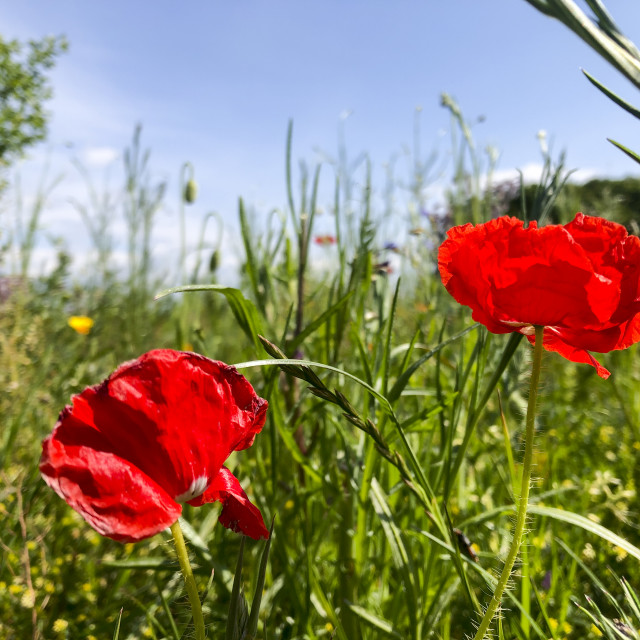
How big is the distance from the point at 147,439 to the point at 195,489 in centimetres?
6

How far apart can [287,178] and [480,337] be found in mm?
534

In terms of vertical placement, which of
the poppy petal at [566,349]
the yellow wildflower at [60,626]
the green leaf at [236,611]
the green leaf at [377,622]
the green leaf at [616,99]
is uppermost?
the green leaf at [616,99]

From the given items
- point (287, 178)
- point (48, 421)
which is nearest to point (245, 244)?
point (287, 178)

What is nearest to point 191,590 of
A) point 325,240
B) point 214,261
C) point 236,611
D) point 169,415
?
point 236,611

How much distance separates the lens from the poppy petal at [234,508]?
50cm

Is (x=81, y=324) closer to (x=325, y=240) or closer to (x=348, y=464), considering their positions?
(x=325, y=240)

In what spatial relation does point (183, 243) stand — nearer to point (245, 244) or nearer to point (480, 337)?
point (245, 244)

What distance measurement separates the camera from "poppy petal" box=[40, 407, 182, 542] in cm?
42

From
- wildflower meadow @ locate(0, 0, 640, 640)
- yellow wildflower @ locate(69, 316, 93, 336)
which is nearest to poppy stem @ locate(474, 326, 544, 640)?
wildflower meadow @ locate(0, 0, 640, 640)

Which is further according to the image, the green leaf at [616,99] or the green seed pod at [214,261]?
the green seed pod at [214,261]

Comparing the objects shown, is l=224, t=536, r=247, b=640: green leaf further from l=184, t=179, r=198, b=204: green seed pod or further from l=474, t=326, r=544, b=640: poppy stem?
l=184, t=179, r=198, b=204: green seed pod

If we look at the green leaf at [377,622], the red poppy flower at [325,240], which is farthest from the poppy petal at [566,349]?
the red poppy flower at [325,240]

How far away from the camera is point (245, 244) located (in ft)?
3.27

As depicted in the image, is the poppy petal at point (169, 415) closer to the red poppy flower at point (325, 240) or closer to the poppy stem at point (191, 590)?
the poppy stem at point (191, 590)
